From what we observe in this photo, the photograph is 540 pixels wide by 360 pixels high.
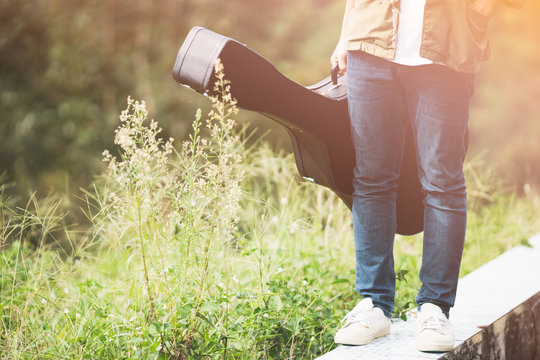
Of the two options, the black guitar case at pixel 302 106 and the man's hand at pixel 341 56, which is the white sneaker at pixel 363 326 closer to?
the black guitar case at pixel 302 106

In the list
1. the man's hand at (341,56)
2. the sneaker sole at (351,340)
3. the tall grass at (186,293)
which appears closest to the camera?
the tall grass at (186,293)

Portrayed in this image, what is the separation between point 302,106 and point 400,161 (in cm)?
38

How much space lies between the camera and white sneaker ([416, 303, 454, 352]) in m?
1.87

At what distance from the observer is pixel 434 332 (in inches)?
74.0

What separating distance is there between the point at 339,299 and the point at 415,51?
1.25 meters

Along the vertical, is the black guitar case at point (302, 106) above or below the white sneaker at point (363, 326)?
above

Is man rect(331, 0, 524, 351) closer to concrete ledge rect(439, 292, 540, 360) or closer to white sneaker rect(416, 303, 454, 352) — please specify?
white sneaker rect(416, 303, 454, 352)

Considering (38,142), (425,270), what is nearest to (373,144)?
(425,270)

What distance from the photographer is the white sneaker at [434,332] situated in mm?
1866

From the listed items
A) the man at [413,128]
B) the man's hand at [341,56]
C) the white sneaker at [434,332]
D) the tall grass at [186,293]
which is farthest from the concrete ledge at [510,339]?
the man's hand at [341,56]

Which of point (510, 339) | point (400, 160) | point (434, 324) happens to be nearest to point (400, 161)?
point (400, 160)

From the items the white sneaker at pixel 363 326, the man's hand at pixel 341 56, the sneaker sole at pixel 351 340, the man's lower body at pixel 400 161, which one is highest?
the man's hand at pixel 341 56

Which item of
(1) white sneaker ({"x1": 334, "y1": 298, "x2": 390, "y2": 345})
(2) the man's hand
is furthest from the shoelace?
(2) the man's hand

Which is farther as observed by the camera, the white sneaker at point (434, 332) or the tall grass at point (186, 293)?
the white sneaker at point (434, 332)
